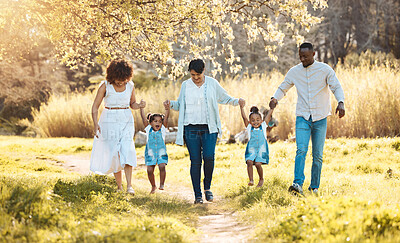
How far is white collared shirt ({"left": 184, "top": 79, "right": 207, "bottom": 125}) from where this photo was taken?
6.75 m

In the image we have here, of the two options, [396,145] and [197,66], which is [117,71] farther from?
[396,145]

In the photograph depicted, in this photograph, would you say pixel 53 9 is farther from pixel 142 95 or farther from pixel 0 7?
pixel 142 95

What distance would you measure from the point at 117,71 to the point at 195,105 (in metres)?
1.31

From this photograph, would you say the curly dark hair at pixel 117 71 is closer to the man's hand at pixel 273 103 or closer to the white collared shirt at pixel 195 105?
the white collared shirt at pixel 195 105

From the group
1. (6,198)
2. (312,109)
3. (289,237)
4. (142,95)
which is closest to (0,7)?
(6,198)

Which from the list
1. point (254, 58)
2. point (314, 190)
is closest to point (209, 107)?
point (314, 190)

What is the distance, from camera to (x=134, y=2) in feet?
24.3

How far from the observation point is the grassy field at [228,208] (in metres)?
4.04

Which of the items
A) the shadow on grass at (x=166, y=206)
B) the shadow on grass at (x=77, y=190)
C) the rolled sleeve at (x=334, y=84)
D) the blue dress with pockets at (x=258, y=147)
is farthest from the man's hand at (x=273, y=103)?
the shadow on grass at (x=77, y=190)

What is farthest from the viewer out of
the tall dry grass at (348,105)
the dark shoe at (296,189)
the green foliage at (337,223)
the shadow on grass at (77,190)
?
the tall dry grass at (348,105)

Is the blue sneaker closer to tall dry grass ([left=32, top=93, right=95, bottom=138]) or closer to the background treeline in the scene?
tall dry grass ([left=32, top=93, right=95, bottom=138])

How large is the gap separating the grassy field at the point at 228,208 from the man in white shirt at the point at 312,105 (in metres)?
0.41

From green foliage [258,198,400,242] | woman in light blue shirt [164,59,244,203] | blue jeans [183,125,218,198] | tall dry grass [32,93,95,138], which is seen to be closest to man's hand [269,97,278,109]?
woman in light blue shirt [164,59,244,203]

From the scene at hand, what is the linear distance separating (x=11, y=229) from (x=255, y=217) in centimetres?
283
